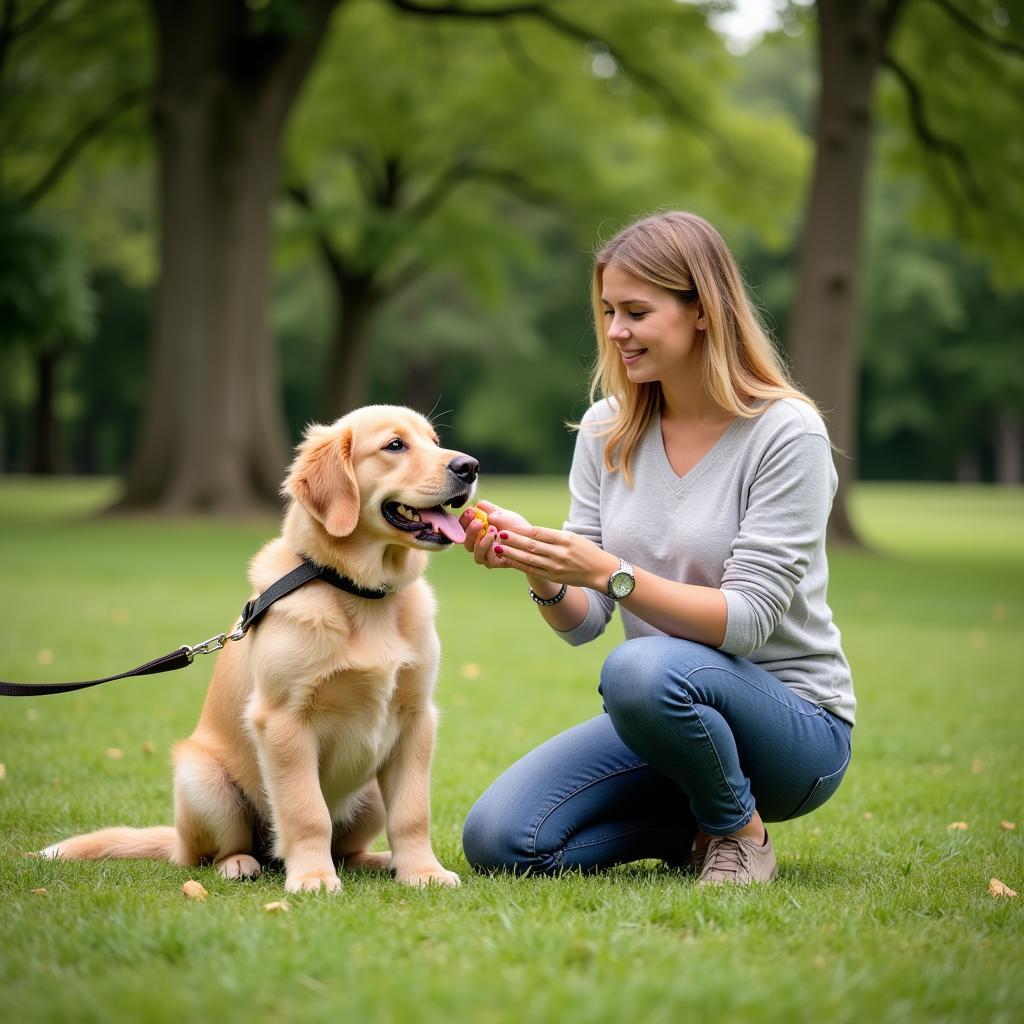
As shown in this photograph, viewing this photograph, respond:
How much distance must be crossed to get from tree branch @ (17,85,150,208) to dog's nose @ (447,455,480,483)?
20.5m

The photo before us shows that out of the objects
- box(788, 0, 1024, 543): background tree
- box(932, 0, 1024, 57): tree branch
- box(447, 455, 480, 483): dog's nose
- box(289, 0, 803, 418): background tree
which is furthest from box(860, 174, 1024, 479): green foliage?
box(447, 455, 480, 483): dog's nose

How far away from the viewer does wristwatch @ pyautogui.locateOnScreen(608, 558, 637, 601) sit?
345cm

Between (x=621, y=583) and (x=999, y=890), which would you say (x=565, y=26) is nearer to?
(x=621, y=583)

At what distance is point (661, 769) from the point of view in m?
3.60

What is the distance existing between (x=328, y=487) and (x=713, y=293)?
4.30 ft

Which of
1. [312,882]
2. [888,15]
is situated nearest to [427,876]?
[312,882]

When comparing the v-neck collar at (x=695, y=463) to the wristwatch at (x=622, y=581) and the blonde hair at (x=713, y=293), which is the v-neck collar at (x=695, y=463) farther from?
the wristwatch at (x=622, y=581)

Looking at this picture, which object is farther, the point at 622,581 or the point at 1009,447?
the point at 1009,447

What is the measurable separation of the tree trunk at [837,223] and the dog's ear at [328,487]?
13.2 m

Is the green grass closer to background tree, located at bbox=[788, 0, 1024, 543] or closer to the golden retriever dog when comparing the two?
the golden retriever dog

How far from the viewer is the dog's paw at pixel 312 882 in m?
3.42

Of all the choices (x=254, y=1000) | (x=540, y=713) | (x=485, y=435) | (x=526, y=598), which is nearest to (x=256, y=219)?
(x=526, y=598)

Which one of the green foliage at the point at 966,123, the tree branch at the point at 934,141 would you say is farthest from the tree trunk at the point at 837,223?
the tree branch at the point at 934,141

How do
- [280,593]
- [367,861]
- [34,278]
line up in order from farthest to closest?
[34,278], [367,861], [280,593]
